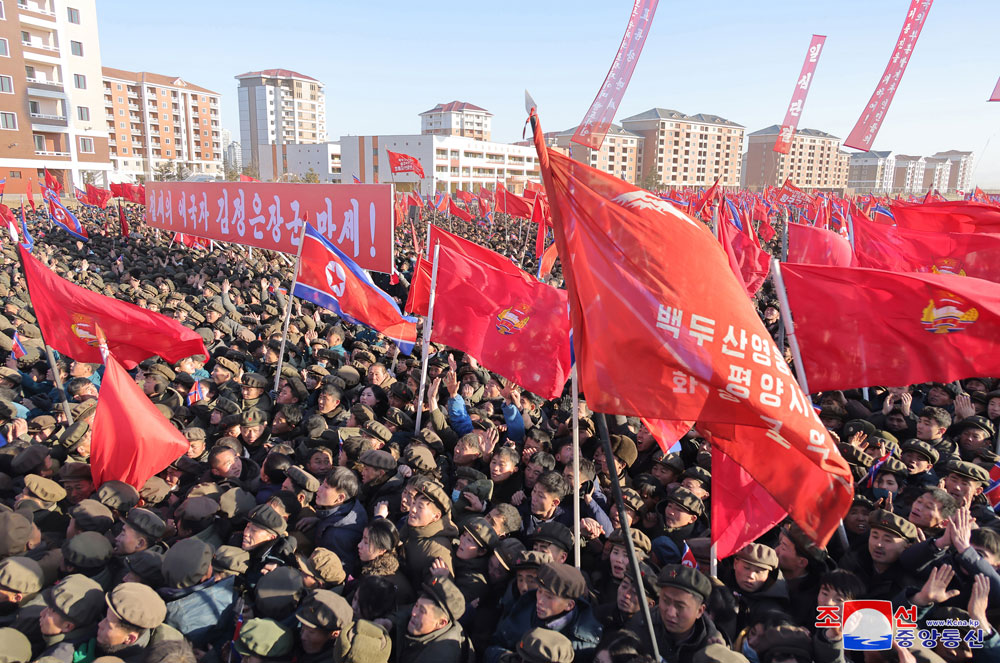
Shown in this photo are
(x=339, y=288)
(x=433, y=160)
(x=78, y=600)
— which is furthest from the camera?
(x=433, y=160)

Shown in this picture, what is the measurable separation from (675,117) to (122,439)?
120m

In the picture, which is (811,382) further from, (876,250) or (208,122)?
(208,122)

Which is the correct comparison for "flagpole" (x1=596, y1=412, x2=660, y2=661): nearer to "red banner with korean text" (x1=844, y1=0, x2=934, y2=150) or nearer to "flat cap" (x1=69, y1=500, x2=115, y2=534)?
"flat cap" (x1=69, y1=500, x2=115, y2=534)

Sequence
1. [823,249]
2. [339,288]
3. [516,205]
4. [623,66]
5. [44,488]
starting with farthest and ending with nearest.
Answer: [516,205], [623,66], [823,249], [339,288], [44,488]

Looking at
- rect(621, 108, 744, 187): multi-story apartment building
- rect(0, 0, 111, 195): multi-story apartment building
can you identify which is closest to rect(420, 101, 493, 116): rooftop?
rect(621, 108, 744, 187): multi-story apartment building

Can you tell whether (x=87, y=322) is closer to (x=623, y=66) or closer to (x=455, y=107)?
(x=623, y=66)

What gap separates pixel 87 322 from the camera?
17.7 ft

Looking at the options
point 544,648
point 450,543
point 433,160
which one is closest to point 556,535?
point 450,543

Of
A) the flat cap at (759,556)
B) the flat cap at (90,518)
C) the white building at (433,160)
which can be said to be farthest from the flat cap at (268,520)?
the white building at (433,160)

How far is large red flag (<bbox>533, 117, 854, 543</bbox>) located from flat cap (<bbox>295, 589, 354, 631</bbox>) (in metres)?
1.53

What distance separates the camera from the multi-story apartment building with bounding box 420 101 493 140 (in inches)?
4584

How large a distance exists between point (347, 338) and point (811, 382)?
6692mm

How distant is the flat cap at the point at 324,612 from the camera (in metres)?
2.86

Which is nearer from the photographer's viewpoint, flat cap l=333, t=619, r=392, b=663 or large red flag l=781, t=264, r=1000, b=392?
flat cap l=333, t=619, r=392, b=663
